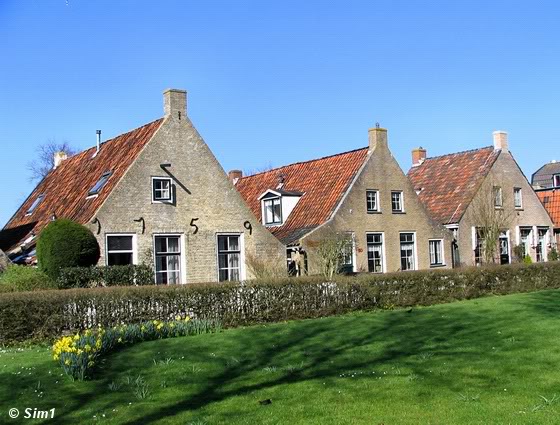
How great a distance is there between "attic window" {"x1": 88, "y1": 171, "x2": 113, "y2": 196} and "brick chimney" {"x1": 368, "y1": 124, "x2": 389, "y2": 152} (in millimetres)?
13323

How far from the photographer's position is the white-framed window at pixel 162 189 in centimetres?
2745

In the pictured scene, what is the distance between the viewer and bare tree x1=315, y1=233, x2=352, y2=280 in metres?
29.0

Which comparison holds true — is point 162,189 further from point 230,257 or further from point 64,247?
point 64,247

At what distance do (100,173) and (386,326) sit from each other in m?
17.1

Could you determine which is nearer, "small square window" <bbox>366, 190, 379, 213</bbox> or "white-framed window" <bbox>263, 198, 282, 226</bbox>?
"small square window" <bbox>366, 190, 379, 213</bbox>

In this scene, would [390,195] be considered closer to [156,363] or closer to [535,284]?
[535,284]

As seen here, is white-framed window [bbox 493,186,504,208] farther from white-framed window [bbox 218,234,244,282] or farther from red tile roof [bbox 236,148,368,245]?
white-framed window [bbox 218,234,244,282]

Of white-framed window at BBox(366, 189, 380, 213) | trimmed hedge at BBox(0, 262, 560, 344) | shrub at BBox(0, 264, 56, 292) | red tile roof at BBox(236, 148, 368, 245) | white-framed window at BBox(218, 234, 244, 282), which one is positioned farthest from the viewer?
white-framed window at BBox(366, 189, 380, 213)

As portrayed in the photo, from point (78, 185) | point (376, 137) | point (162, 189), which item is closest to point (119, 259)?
point (162, 189)

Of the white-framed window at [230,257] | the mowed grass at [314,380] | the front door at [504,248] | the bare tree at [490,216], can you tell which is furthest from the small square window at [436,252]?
the mowed grass at [314,380]

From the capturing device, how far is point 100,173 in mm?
29594

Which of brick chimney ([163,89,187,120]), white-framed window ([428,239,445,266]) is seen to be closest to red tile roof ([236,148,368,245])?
Result: white-framed window ([428,239,445,266])

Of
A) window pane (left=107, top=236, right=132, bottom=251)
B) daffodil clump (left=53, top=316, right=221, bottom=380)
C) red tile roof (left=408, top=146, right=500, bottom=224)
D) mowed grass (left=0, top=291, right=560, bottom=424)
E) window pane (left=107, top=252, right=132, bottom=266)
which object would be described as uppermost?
red tile roof (left=408, top=146, right=500, bottom=224)

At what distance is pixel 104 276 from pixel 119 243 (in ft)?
9.98
